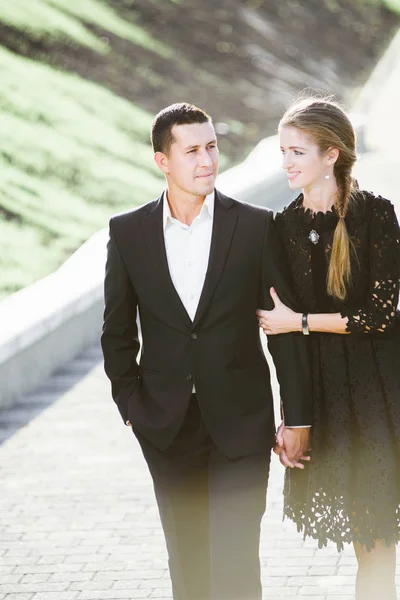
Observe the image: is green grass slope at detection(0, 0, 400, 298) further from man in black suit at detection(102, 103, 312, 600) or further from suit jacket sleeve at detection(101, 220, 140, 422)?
man in black suit at detection(102, 103, 312, 600)

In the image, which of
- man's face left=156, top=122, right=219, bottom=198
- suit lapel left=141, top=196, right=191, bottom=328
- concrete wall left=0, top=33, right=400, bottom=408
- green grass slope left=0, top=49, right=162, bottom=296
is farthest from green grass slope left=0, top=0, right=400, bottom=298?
man's face left=156, top=122, right=219, bottom=198

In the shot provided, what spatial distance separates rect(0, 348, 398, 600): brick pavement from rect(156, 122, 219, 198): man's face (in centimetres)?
218

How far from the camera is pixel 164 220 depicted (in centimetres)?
495

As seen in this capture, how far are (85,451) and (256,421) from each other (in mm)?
3368

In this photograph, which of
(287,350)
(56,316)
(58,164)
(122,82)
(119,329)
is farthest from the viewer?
(122,82)

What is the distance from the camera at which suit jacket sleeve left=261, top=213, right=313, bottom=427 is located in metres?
4.77

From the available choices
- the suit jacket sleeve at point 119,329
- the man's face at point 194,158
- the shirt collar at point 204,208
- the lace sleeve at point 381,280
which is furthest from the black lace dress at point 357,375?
the suit jacket sleeve at point 119,329

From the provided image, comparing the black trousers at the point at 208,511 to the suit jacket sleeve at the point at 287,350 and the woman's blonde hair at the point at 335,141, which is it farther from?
the woman's blonde hair at the point at 335,141

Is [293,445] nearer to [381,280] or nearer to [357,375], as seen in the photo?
[357,375]

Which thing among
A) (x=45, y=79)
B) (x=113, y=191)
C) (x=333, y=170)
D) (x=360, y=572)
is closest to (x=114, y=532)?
(x=360, y=572)

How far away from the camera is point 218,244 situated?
4.83 meters

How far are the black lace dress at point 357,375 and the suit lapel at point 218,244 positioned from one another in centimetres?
22

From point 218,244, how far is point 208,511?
105 cm

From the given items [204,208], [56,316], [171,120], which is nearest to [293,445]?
[204,208]
